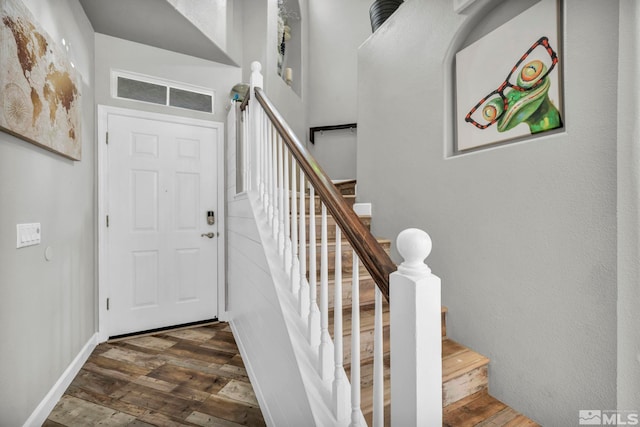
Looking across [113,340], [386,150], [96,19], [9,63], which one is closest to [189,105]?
[96,19]

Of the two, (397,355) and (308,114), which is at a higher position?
(308,114)

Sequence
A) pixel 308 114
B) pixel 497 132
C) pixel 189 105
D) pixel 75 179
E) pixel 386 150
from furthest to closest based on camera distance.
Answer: pixel 308 114 → pixel 189 105 → pixel 386 150 → pixel 75 179 → pixel 497 132

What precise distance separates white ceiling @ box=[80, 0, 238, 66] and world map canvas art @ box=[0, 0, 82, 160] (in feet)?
2.11

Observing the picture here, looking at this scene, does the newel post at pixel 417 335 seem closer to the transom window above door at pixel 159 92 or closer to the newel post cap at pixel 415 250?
the newel post cap at pixel 415 250

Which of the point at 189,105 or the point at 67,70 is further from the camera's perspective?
the point at 189,105

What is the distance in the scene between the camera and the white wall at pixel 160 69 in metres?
2.53

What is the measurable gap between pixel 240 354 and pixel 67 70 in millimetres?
2309

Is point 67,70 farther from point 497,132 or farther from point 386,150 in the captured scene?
point 497,132

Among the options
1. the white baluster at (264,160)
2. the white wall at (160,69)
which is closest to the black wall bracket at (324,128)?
the white wall at (160,69)

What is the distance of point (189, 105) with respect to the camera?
9.51 feet

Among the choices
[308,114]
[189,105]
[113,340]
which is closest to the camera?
[113,340]


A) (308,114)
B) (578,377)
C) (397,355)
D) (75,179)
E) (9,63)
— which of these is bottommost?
(578,377)

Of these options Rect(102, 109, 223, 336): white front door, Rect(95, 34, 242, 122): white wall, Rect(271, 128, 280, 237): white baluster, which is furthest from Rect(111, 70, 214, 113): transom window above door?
Rect(271, 128, 280, 237): white baluster

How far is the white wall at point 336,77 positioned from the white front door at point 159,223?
165 cm
